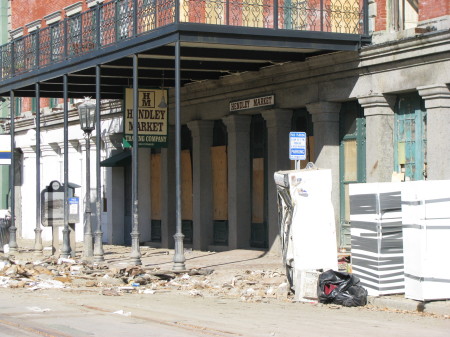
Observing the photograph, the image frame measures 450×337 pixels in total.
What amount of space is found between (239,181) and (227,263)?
3.79 metres

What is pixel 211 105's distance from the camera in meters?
26.5

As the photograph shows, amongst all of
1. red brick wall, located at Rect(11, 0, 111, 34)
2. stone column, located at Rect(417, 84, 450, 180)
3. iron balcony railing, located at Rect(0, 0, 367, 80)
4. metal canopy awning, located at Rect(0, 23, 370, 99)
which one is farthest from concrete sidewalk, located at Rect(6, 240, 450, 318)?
red brick wall, located at Rect(11, 0, 111, 34)

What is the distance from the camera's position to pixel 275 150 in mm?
23922

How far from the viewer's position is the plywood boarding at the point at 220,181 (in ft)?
87.5

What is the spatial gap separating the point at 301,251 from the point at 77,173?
20355mm

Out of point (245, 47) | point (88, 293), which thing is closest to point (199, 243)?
point (245, 47)

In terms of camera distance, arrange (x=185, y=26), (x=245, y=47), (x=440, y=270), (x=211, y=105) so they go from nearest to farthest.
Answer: (x=440, y=270), (x=185, y=26), (x=245, y=47), (x=211, y=105)

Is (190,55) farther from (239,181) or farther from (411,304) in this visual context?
(411,304)

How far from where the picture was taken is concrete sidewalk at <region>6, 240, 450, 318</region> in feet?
47.0

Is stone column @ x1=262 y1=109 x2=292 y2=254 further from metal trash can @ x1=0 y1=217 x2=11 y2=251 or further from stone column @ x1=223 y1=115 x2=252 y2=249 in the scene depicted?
metal trash can @ x1=0 y1=217 x2=11 y2=251

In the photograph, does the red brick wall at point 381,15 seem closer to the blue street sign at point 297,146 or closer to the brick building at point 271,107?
the brick building at point 271,107

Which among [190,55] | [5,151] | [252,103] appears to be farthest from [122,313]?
[5,151]

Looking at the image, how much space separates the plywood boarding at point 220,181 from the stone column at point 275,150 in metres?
2.57

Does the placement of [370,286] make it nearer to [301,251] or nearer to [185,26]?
Answer: [301,251]
